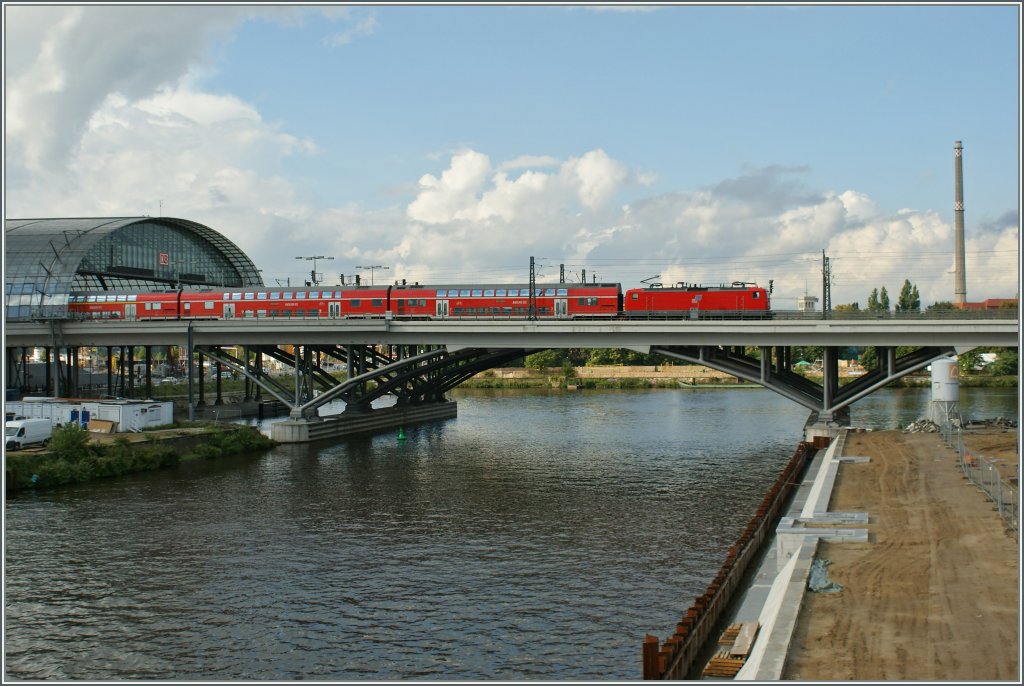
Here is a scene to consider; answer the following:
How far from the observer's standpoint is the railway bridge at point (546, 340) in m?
57.8

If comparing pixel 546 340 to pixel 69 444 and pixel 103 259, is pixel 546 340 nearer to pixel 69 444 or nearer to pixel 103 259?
pixel 69 444

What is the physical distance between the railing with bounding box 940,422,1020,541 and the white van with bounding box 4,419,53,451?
50.3 m

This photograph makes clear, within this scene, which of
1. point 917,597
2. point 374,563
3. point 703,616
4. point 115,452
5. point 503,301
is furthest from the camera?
point 503,301

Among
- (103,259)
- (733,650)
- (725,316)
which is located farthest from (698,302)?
(103,259)

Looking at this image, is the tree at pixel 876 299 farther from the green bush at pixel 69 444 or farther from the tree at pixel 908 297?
the green bush at pixel 69 444

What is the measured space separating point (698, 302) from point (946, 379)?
685 inches

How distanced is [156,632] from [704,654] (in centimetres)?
1540

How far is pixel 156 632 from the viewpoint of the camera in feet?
86.4

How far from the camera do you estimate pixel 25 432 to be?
55.0 meters

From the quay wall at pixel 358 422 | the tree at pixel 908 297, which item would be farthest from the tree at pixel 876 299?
the quay wall at pixel 358 422

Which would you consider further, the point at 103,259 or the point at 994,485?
the point at 103,259

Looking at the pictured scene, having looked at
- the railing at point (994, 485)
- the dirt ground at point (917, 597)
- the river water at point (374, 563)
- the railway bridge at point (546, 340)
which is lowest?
the river water at point (374, 563)

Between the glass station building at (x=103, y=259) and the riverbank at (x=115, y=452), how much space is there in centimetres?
2449

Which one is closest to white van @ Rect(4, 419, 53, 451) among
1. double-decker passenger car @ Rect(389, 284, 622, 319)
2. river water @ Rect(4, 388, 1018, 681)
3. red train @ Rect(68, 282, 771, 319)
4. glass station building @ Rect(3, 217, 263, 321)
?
river water @ Rect(4, 388, 1018, 681)
